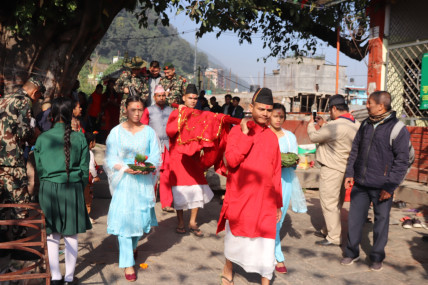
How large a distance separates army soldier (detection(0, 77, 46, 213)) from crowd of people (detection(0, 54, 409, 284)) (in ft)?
0.04

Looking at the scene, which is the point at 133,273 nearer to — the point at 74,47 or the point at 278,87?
the point at 74,47

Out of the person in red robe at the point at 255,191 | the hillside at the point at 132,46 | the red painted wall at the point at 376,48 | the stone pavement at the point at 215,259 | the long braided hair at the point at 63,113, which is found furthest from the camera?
the hillside at the point at 132,46

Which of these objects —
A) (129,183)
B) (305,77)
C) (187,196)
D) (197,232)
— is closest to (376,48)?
(187,196)

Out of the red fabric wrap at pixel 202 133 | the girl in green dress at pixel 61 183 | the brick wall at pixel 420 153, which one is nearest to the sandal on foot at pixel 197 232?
the red fabric wrap at pixel 202 133

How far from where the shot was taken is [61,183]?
13.3 feet

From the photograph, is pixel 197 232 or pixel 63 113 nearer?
pixel 63 113

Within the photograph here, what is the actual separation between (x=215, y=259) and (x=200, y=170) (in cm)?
148

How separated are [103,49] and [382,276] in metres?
138

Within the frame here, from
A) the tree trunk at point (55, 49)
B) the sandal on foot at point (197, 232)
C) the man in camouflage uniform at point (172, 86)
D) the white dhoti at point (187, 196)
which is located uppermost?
the tree trunk at point (55, 49)

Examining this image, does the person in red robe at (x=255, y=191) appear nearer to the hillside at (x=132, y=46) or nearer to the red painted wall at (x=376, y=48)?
the red painted wall at (x=376, y=48)

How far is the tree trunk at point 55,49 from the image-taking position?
651 centimetres

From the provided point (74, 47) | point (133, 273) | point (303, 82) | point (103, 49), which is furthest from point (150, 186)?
point (103, 49)

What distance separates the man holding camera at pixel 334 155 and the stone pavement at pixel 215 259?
42 centimetres

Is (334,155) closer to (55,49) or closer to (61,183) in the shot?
(61,183)
